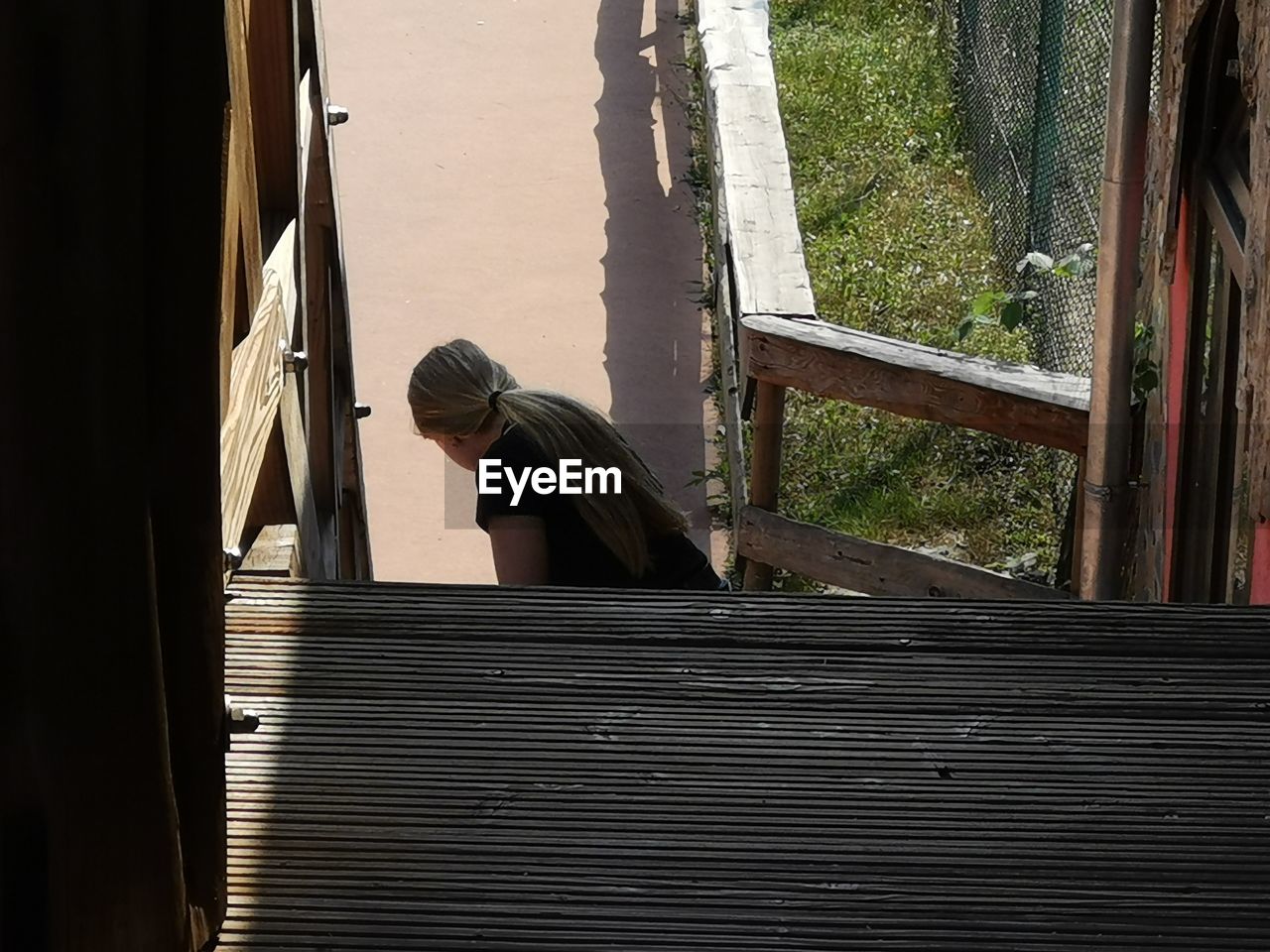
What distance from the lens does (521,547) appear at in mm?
3746

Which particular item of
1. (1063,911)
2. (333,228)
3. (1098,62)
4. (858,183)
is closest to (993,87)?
(858,183)

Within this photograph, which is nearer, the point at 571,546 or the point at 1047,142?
the point at 571,546

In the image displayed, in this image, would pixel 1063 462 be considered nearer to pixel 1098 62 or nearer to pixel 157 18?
pixel 1098 62

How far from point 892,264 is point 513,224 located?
6.18 feet

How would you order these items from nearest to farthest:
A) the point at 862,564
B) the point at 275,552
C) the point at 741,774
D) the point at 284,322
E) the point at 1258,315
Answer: the point at 741,774
the point at 1258,315
the point at 284,322
the point at 275,552
the point at 862,564

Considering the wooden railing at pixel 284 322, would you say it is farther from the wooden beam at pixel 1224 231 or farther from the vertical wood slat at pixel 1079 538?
the vertical wood slat at pixel 1079 538

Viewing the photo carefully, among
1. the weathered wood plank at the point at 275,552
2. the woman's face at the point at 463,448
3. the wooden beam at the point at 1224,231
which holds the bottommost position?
the weathered wood plank at the point at 275,552

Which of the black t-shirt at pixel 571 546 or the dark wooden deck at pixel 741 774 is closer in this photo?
the dark wooden deck at pixel 741 774

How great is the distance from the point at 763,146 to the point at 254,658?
3.72 m

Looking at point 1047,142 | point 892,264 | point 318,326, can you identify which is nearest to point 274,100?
point 318,326

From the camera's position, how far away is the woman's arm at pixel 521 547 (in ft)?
12.2

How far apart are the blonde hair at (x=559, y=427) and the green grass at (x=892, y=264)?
2680mm

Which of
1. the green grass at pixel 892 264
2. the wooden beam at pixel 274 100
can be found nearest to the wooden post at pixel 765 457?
the green grass at pixel 892 264

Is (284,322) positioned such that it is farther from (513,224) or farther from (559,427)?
(513,224)
